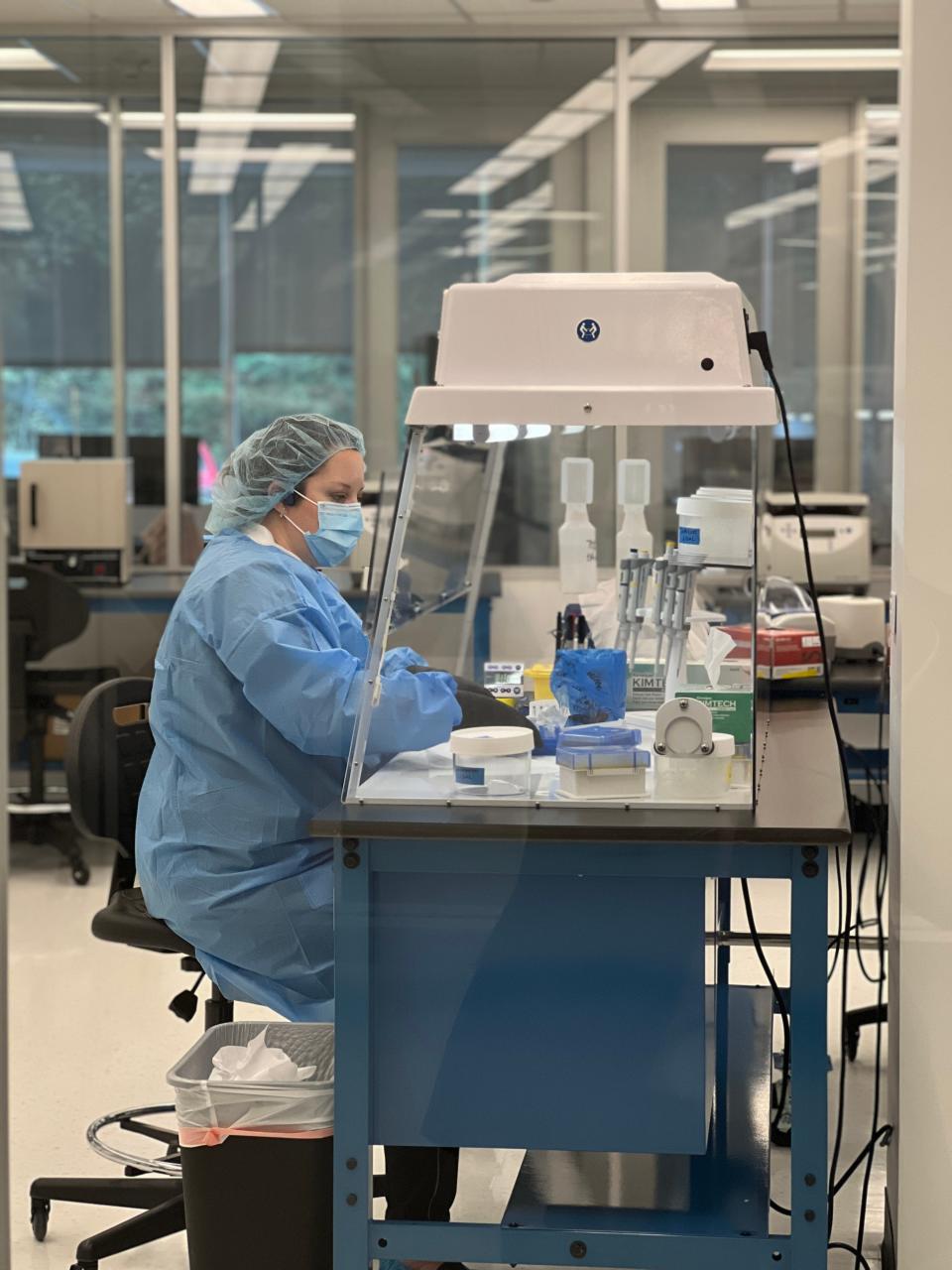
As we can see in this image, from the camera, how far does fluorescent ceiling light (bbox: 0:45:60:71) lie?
10.5 ft

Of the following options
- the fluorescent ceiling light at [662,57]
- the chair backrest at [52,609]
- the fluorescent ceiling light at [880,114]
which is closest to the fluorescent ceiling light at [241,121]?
the fluorescent ceiling light at [662,57]

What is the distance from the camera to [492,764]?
78.3 inches

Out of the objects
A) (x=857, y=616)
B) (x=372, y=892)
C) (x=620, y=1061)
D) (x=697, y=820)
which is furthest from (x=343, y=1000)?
(x=857, y=616)

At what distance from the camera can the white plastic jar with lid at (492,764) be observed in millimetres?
1979

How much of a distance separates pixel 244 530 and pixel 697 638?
724 mm

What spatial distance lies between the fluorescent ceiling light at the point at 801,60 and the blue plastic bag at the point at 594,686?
3685mm

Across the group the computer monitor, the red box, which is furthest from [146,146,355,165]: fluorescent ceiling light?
the red box

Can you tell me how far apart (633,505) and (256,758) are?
1.04m

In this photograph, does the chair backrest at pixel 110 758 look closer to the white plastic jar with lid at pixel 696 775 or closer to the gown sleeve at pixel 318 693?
the gown sleeve at pixel 318 693

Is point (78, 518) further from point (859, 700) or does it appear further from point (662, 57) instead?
point (859, 700)

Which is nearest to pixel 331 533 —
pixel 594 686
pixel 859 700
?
pixel 594 686

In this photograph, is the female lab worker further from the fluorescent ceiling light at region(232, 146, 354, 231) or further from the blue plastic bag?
the fluorescent ceiling light at region(232, 146, 354, 231)

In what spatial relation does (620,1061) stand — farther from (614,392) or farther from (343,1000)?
(614,392)

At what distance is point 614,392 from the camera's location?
6.14 feet
